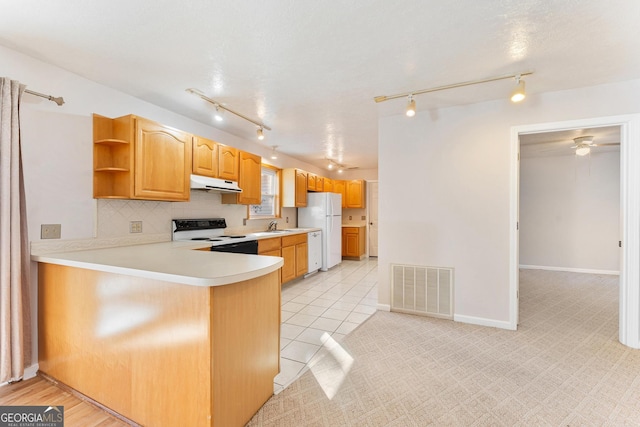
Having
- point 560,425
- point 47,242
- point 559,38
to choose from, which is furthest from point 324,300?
point 559,38

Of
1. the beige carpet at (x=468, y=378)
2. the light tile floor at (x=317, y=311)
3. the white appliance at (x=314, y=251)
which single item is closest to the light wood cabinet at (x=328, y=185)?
the white appliance at (x=314, y=251)

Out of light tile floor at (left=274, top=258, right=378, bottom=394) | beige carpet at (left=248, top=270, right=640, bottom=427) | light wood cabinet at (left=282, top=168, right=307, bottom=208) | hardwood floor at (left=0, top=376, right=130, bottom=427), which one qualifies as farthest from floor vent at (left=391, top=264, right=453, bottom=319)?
hardwood floor at (left=0, top=376, right=130, bottom=427)

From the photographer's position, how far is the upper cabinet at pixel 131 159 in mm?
2443

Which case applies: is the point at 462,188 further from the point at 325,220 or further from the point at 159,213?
the point at 159,213

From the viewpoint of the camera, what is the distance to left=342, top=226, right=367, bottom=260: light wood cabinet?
6.82 m

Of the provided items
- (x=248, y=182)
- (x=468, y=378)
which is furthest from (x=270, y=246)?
(x=468, y=378)

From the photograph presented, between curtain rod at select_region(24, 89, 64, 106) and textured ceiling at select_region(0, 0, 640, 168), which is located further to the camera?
curtain rod at select_region(24, 89, 64, 106)

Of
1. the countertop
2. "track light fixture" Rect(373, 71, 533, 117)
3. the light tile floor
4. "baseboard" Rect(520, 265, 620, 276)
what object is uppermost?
"track light fixture" Rect(373, 71, 533, 117)

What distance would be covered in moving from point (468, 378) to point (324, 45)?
255 cm

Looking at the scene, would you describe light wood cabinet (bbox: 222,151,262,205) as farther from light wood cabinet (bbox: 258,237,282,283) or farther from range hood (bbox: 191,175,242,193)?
light wood cabinet (bbox: 258,237,282,283)

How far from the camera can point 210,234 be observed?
3.69 meters

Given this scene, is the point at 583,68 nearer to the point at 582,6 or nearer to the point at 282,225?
the point at 582,6

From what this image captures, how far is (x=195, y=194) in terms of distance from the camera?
3.55 m

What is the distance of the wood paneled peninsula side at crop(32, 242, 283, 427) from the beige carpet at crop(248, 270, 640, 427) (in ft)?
1.22
